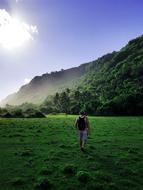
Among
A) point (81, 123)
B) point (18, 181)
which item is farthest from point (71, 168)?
point (81, 123)

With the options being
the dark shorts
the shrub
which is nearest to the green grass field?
the shrub

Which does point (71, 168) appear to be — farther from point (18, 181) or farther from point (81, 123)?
point (81, 123)

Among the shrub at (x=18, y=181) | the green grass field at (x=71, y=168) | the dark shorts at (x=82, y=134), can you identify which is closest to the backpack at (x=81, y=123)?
the dark shorts at (x=82, y=134)

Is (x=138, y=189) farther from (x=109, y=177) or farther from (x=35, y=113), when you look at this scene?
(x=35, y=113)

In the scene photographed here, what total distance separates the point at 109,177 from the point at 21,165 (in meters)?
6.19

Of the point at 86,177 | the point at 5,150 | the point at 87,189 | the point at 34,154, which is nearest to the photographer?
the point at 87,189

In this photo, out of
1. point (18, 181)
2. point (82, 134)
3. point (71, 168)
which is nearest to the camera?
point (18, 181)

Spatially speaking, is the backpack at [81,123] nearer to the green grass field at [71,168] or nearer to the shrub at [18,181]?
the green grass field at [71,168]

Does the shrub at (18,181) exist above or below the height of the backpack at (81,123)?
below

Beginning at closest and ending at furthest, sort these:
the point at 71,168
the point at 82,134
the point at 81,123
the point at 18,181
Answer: the point at 18,181, the point at 71,168, the point at 81,123, the point at 82,134

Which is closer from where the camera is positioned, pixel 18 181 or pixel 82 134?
pixel 18 181

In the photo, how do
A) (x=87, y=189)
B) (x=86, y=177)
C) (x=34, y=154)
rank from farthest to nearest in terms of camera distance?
(x=34, y=154), (x=86, y=177), (x=87, y=189)

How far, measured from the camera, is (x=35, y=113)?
122 meters

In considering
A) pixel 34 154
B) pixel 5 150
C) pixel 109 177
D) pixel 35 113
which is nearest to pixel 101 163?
pixel 109 177
